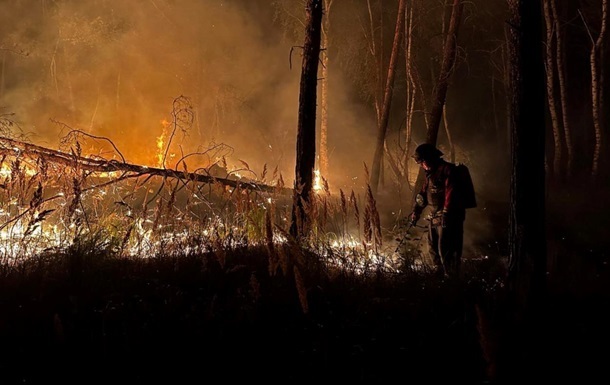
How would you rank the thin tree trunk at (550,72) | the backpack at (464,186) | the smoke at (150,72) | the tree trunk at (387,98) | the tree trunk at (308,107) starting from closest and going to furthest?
1. the backpack at (464,186)
2. the tree trunk at (308,107)
3. the tree trunk at (387,98)
4. the thin tree trunk at (550,72)
5. the smoke at (150,72)

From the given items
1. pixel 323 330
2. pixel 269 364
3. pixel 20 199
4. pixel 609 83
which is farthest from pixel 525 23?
pixel 609 83

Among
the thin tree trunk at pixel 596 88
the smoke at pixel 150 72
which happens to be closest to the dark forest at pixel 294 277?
the thin tree trunk at pixel 596 88

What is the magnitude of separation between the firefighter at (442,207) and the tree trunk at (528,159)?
173cm

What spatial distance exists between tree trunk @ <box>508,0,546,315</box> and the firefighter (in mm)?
1726

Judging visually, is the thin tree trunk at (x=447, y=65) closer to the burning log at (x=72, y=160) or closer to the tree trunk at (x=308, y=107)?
the tree trunk at (x=308, y=107)

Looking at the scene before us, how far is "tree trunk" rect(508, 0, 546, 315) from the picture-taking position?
168 inches

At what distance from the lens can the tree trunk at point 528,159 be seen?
427 cm

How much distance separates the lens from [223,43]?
1150 inches

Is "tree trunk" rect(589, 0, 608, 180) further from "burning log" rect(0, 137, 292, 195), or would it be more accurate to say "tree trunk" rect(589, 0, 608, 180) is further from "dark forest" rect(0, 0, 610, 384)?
"burning log" rect(0, 137, 292, 195)

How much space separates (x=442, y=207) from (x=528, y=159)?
2.20 metres

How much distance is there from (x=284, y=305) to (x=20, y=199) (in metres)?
3.59

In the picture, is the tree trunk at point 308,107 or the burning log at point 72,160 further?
the tree trunk at point 308,107

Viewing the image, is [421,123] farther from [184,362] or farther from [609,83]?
[184,362]

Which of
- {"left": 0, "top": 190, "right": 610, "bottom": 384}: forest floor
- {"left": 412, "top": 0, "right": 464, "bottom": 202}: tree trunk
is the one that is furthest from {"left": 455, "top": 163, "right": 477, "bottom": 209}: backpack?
{"left": 412, "top": 0, "right": 464, "bottom": 202}: tree trunk
